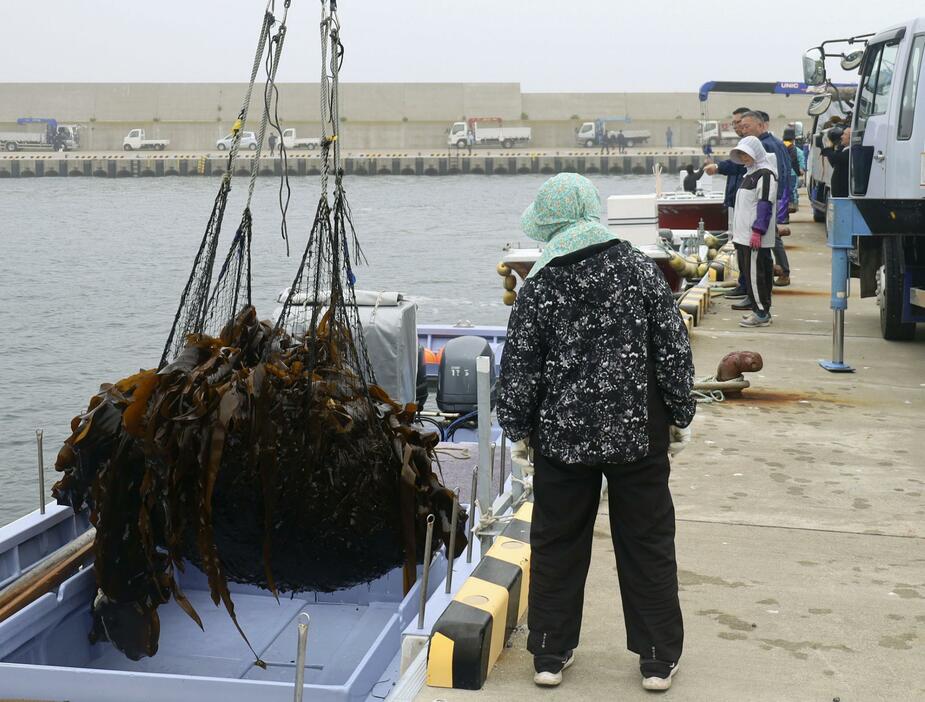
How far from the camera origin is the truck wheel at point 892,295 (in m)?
10.2

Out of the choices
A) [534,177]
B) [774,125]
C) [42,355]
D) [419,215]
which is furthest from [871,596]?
[774,125]

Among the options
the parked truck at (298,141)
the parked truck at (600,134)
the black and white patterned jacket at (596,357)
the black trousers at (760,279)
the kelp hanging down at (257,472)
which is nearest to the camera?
the black and white patterned jacket at (596,357)

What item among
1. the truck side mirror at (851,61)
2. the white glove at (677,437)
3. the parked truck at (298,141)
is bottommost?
the parked truck at (298,141)

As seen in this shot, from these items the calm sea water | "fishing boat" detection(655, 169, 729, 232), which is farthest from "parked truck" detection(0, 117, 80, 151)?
"fishing boat" detection(655, 169, 729, 232)

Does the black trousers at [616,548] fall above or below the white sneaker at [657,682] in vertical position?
above

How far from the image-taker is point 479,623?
13.1ft

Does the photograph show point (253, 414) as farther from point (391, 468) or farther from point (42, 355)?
point (42, 355)

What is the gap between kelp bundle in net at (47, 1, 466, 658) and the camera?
444cm

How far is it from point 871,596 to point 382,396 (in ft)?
7.02

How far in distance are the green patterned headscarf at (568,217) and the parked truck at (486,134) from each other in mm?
83521

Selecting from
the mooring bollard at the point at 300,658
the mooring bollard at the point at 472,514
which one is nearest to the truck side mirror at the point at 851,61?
the mooring bollard at the point at 472,514

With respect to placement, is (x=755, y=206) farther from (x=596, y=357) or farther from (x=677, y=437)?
(x=596, y=357)

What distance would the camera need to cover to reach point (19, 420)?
1688 cm

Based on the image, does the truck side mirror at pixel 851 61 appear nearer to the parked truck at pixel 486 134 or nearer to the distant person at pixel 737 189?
the distant person at pixel 737 189
